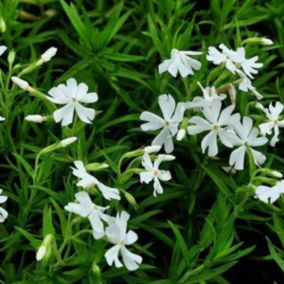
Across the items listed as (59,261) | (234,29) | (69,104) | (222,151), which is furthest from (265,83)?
(59,261)

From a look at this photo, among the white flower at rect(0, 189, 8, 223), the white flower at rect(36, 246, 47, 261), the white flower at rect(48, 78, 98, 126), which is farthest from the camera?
the white flower at rect(48, 78, 98, 126)

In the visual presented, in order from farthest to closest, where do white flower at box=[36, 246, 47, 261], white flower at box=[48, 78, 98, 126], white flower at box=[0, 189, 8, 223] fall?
white flower at box=[48, 78, 98, 126] < white flower at box=[0, 189, 8, 223] < white flower at box=[36, 246, 47, 261]

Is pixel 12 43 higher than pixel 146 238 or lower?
higher

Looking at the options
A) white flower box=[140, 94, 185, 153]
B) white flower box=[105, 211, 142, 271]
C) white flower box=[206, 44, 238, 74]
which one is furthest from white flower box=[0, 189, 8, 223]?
white flower box=[206, 44, 238, 74]

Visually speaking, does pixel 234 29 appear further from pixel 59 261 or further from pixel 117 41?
pixel 59 261

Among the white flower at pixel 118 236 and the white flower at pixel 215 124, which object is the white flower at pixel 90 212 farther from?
the white flower at pixel 215 124

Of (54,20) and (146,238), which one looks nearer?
(146,238)

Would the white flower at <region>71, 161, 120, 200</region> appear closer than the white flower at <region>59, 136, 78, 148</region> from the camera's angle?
Yes

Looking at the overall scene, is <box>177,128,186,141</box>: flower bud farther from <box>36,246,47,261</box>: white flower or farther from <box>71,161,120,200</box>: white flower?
<box>36,246,47,261</box>: white flower
